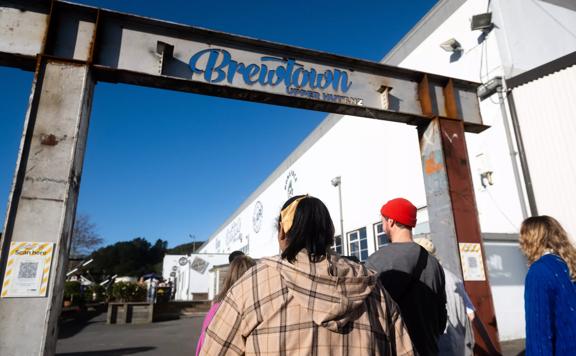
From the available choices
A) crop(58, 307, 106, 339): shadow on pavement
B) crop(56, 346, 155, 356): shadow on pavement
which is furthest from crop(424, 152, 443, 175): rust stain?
crop(58, 307, 106, 339): shadow on pavement

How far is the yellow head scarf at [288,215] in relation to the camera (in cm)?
150

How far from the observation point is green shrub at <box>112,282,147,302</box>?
1639 cm

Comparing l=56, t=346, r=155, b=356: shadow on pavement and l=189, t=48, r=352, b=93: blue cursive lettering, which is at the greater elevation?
l=189, t=48, r=352, b=93: blue cursive lettering

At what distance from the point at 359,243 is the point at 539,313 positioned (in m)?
11.5

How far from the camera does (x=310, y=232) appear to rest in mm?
1444

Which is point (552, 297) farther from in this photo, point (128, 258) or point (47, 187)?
point (128, 258)

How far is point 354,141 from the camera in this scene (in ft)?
48.9

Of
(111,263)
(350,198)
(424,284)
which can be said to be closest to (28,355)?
(424,284)

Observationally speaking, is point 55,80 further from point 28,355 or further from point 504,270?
point 504,270

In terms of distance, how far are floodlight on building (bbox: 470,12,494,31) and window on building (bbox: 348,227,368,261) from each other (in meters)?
7.60

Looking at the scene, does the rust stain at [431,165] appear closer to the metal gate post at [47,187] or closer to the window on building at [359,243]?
the metal gate post at [47,187]

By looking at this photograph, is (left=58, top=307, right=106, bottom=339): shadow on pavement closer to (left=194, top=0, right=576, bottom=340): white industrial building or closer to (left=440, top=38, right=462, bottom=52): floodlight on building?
(left=194, top=0, right=576, bottom=340): white industrial building

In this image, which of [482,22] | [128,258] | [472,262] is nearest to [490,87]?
[482,22]

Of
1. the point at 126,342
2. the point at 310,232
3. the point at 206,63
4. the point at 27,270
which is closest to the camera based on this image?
the point at 310,232
